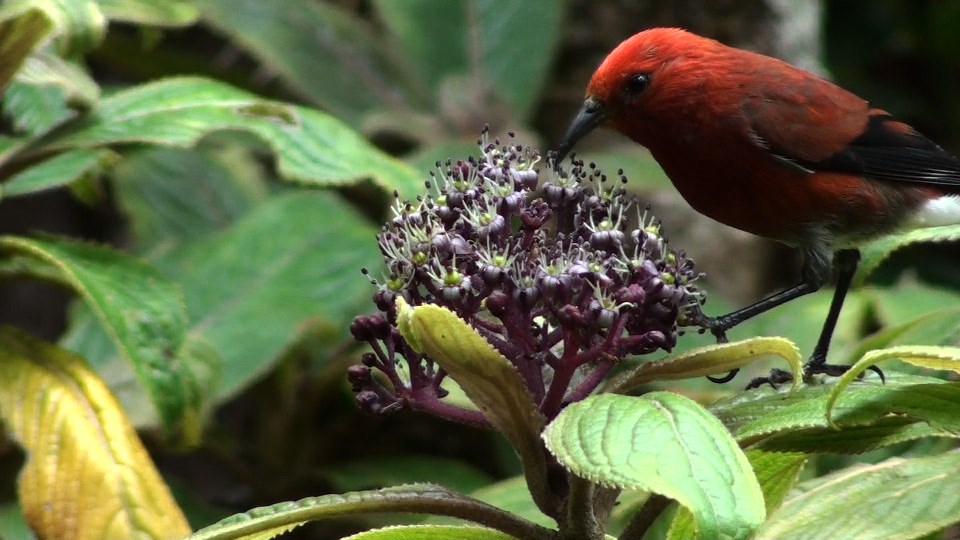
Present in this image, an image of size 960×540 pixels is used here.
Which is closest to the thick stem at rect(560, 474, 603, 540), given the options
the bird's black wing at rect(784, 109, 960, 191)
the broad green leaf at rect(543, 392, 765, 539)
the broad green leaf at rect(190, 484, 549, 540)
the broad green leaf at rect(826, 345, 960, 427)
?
the broad green leaf at rect(190, 484, 549, 540)

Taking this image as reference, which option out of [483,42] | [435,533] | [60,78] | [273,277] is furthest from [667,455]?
[483,42]

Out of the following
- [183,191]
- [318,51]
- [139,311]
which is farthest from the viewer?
[318,51]

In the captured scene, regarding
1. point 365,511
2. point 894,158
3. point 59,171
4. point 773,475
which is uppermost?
point 894,158

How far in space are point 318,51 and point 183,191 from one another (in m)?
0.67

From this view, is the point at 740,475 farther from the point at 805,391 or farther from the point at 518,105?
the point at 518,105

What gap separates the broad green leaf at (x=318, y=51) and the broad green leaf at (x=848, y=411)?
2682 mm

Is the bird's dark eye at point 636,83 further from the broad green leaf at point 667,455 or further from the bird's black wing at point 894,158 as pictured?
the broad green leaf at point 667,455

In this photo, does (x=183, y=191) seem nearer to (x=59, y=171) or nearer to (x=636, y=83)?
(x=59, y=171)

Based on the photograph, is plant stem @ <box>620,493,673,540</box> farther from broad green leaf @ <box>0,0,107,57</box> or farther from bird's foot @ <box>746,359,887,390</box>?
broad green leaf @ <box>0,0,107,57</box>

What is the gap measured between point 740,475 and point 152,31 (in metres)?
2.11

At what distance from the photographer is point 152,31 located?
288 cm

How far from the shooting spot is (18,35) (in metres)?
2.09

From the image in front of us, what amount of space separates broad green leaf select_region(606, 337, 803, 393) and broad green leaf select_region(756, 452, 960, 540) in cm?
22

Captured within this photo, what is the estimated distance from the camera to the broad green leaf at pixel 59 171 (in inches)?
93.4
